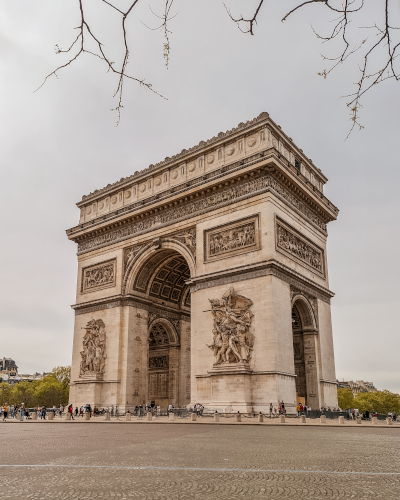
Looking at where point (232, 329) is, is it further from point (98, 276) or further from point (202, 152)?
point (98, 276)

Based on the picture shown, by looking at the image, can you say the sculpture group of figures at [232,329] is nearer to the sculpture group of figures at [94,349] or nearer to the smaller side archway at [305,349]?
the smaller side archway at [305,349]

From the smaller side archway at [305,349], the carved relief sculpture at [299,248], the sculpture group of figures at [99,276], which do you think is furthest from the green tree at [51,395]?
the carved relief sculpture at [299,248]

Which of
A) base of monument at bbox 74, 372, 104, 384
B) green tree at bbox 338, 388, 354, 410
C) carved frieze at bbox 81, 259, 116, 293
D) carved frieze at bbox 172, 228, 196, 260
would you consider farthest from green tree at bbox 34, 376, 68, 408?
carved frieze at bbox 172, 228, 196, 260

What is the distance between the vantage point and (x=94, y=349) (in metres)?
27.6

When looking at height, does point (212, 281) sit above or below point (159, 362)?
above

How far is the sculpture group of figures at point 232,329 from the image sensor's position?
70.1 feet

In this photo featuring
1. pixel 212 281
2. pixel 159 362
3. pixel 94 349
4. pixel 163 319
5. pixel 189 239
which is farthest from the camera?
pixel 159 362

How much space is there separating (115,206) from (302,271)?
1303 cm

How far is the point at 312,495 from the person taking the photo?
4320 millimetres

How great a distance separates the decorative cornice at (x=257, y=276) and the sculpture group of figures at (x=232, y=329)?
87 cm

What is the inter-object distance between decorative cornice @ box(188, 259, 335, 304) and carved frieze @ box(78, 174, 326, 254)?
3.73 meters

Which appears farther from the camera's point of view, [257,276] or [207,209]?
[207,209]

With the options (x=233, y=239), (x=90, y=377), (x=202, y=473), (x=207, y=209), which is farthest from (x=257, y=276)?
(x=202, y=473)

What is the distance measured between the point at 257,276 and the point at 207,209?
518cm
